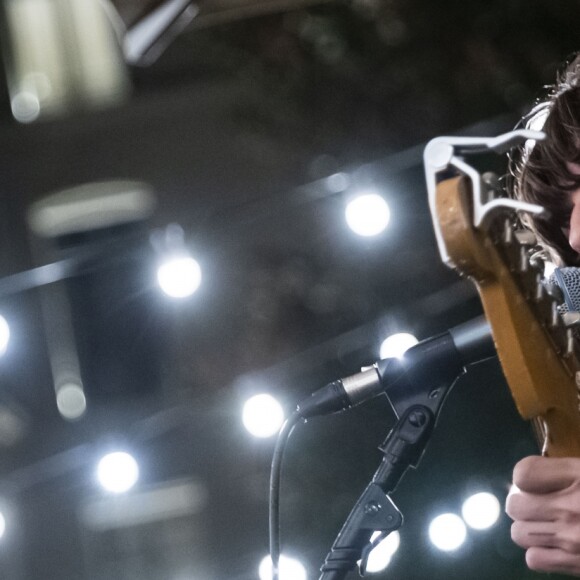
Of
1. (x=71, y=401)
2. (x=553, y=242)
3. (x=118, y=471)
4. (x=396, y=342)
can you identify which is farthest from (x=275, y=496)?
(x=71, y=401)

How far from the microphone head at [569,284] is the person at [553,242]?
44 millimetres

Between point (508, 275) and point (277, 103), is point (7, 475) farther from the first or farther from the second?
point (508, 275)

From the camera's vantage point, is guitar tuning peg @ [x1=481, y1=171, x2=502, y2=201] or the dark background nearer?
guitar tuning peg @ [x1=481, y1=171, x2=502, y2=201]

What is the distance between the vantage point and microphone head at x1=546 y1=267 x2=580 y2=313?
3.98 ft

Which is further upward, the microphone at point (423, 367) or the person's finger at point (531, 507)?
the microphone at point (423, 367)

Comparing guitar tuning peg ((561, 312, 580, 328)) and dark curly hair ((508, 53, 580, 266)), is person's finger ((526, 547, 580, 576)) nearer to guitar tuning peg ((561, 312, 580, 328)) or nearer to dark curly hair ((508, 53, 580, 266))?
guitar tuning peg ((561, 312, 580, 328))

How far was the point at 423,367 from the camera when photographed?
1056 millimetres

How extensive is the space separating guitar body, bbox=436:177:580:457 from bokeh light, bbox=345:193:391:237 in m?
1.53

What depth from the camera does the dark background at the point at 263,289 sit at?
2656mm

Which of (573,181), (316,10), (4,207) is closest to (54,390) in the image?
(4,207)

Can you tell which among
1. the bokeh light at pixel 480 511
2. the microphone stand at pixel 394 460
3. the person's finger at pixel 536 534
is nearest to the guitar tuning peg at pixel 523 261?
the microphone stand at pixel 394 460

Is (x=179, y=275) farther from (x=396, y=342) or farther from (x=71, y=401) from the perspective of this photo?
(x=71, y=401)

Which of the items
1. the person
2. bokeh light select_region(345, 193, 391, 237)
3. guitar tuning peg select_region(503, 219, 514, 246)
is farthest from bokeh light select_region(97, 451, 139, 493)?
guitar tuning peg select_region(503, 219, 514, 246)

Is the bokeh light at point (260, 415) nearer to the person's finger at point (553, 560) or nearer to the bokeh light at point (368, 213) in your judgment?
the bokeh light at point (368, 213)
